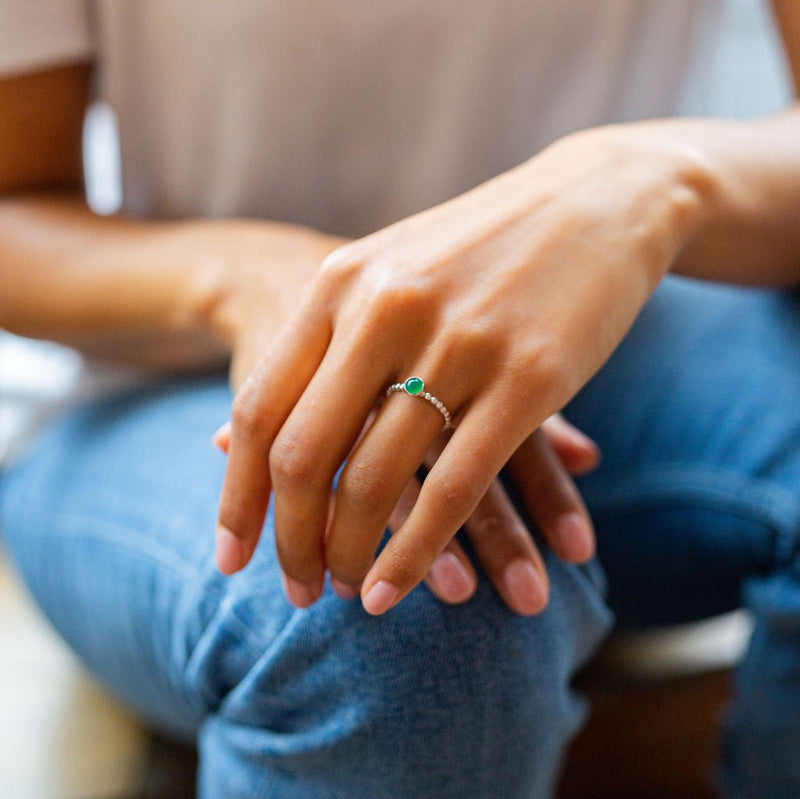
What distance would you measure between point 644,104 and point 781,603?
444 millimetres

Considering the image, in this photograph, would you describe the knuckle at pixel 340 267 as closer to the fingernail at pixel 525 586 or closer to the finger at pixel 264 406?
the finger at pixel 264 406

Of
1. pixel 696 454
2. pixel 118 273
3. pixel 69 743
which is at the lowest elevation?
pixel 69 743

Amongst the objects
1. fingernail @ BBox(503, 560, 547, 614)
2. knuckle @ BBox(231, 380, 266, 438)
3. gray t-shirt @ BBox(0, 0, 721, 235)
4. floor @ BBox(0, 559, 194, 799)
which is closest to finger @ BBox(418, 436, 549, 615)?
fingernail @ BBox(503, 560, 547, 614)

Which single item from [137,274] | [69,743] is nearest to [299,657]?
[137,274]

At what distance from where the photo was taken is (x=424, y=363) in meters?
0.48

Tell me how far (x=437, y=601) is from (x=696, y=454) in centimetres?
27

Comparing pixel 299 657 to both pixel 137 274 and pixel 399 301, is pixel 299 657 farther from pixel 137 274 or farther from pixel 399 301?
pixel 137 274

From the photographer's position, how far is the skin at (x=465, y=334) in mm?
473

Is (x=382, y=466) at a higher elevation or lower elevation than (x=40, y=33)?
lower

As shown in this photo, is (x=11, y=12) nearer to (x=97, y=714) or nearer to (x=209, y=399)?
(x=209, y=399)

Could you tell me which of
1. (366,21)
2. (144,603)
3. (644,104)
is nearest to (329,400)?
(144,603)

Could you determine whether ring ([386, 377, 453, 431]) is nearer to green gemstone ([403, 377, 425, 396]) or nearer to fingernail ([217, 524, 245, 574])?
green gemstone ([403, 377, 425, 396])

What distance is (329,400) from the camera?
0.47 metres

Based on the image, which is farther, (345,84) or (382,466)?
(345,84)
